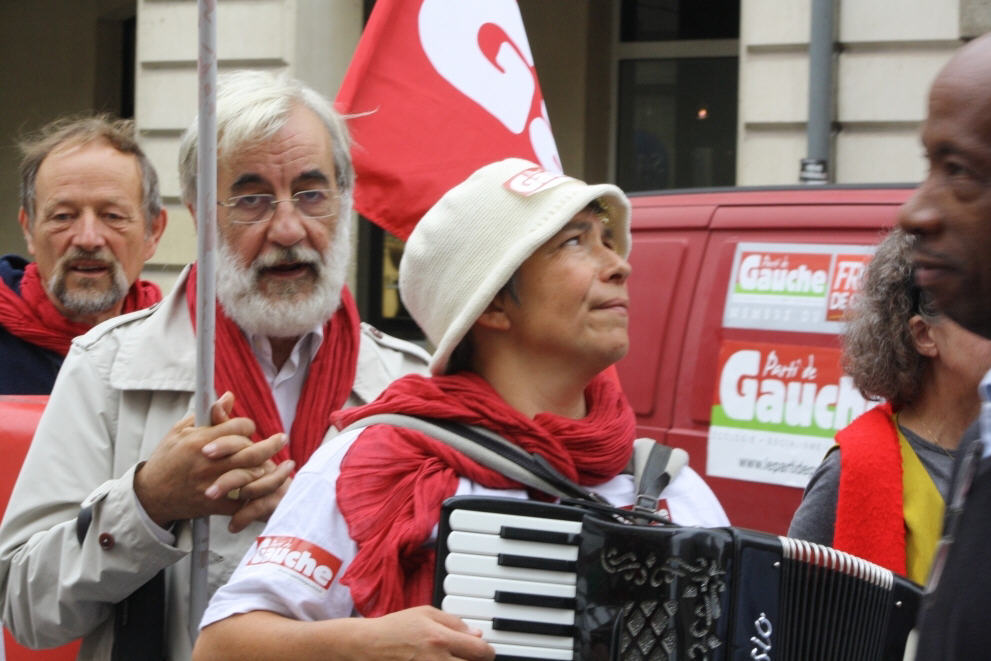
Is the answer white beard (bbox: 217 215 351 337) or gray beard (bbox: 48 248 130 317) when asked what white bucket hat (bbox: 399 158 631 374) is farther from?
→ gray beard (bbox: 48 248 130 317)

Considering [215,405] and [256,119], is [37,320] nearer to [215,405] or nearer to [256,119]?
[256,119]

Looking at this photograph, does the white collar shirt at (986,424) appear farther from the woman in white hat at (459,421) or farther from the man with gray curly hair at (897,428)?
the man with gray curly hair at (897,428)

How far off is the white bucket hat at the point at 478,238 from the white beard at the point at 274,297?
1.36 ft

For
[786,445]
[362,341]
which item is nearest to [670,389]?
[786,445]

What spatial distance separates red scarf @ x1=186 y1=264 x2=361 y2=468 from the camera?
274cm

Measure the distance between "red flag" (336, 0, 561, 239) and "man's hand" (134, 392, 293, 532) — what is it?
1.43 meters

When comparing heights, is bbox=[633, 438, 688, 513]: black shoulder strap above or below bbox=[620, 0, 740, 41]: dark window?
below

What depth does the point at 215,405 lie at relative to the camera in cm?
243

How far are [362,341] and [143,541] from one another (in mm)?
719

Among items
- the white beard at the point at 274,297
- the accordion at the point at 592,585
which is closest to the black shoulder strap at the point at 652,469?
the accordion at the point at 592,585

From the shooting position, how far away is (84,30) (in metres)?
11.1

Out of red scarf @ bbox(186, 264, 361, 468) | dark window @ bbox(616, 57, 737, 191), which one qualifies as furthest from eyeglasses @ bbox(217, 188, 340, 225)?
dark window @ bbox(616, 57, 737, 191)

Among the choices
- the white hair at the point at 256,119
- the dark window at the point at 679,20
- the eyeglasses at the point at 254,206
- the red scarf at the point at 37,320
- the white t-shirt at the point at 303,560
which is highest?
the dark window at the point at 679,20

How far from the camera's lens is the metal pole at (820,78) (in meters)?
7.16
